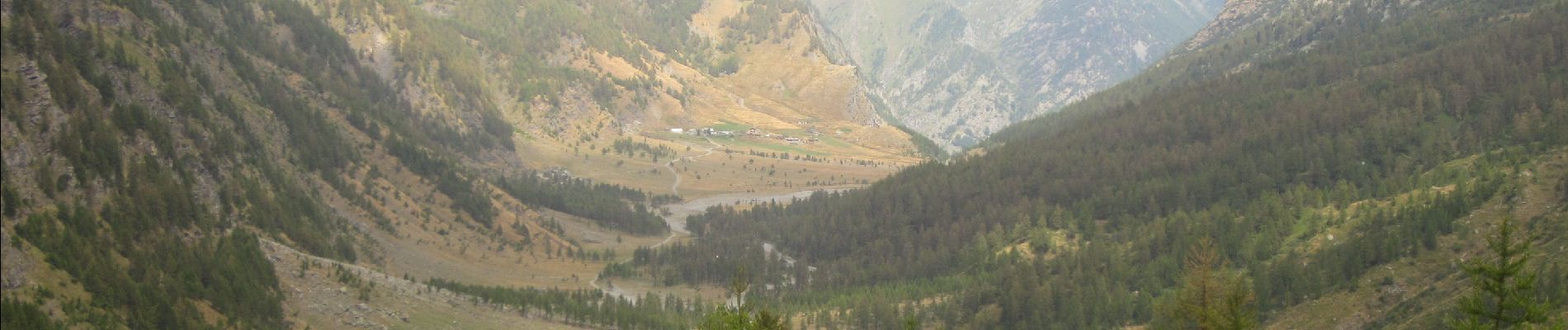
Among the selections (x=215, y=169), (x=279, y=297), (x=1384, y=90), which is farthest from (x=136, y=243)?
(x=1384, y=90)

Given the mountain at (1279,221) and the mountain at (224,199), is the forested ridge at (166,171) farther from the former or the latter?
the mountain at (1279,221)

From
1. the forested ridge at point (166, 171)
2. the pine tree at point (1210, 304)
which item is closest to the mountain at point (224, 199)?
the forested ridge at point (166, 171)

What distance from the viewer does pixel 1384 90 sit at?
7067 inches

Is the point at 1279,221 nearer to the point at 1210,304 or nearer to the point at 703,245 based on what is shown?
the point at 1210,304

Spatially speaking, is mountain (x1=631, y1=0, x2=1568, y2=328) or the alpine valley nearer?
the alpine valley

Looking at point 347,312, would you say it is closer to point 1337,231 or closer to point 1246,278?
point 1246,278

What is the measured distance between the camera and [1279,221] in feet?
474

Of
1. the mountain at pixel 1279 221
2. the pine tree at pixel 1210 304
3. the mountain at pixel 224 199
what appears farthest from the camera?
the mountain at pixel 1279 221

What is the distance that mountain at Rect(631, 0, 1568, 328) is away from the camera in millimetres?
117250

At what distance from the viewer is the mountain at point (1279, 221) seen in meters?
117

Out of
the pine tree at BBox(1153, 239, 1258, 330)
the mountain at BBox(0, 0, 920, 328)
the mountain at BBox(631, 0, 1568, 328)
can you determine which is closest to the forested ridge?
the mountain at BBox(0, 0, 920, 328)

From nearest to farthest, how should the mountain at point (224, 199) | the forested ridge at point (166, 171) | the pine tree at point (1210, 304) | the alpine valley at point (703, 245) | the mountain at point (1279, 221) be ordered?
1. the pine tree at point (1210, 304)
2. the forested ridge at point (166, 171)
3. the mountain at point (224, 199)
4. the alpine valley at point (703, 245)
5. the mountain at point (1279, 221)

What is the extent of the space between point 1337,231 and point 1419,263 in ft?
70.1

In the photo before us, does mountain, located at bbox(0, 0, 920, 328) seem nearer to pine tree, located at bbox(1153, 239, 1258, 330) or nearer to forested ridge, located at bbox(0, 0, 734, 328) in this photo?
forested ridge, located at bbox(0, 0, 734, 328)
